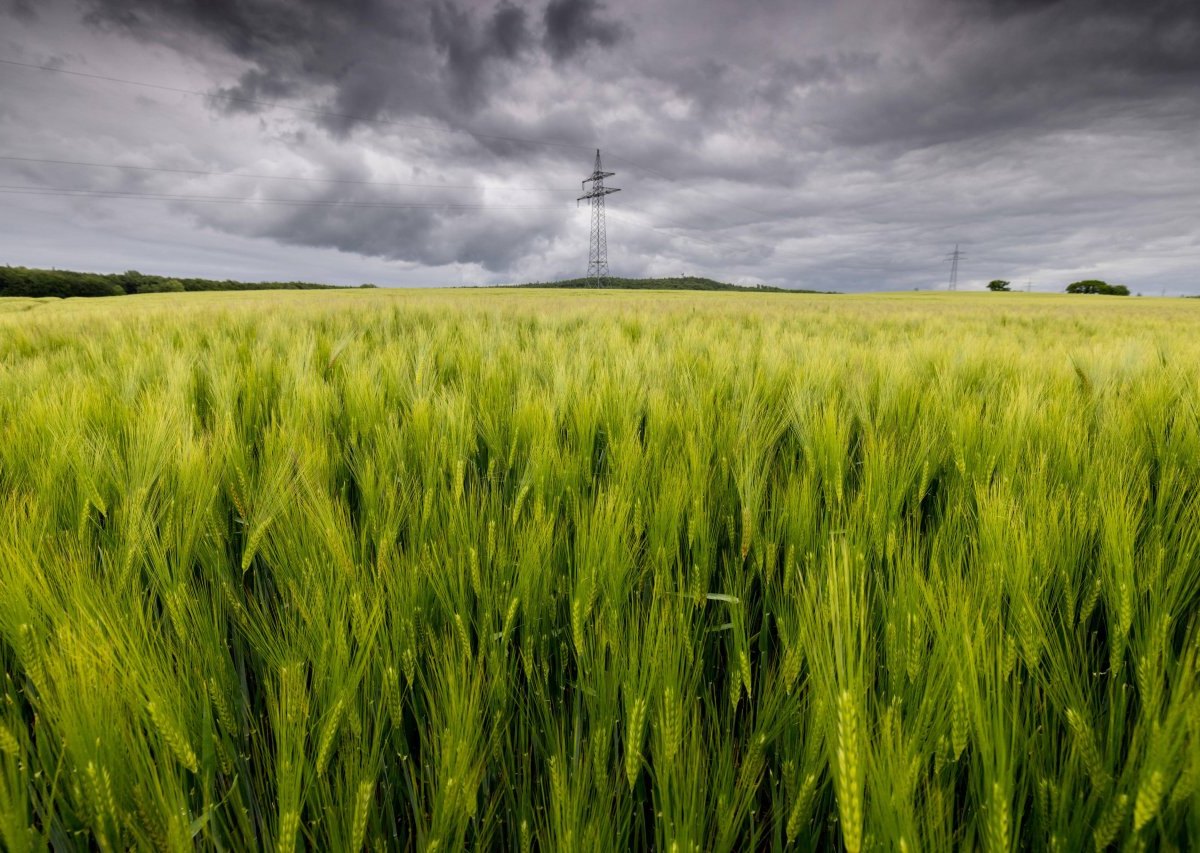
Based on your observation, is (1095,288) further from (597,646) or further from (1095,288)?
(597,646)

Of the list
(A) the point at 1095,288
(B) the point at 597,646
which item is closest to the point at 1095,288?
(A) the point at 1095,288

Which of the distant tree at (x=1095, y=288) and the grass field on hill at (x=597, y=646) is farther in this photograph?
the distant tree at (x=1095, y=288)

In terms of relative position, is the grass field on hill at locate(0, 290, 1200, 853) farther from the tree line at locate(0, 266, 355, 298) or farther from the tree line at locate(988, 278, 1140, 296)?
the tree line at locate(988, 278, 1140, 296)

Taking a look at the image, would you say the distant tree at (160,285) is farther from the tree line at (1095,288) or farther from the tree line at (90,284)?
the tree line at (1095,288)

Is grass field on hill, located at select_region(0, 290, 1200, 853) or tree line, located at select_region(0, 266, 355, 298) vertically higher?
tree line, located at select_region(0, 266, 355, 298)

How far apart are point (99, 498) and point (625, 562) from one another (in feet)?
3.02

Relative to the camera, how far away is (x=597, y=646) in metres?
0.70

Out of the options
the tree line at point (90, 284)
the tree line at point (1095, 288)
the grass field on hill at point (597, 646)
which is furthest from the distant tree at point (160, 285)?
the tree line at point (1095, 288)

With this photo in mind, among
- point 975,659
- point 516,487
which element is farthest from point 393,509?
point 975,659

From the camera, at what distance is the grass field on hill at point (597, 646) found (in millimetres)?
508

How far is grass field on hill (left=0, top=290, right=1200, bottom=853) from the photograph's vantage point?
20.0 inches

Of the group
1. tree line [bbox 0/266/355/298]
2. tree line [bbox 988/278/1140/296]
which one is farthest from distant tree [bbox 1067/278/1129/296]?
tree line [bbox 0/266/355/298]

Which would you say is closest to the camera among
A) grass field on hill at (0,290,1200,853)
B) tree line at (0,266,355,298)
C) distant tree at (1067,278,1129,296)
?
grass field on hill at (0,290,1200,853)

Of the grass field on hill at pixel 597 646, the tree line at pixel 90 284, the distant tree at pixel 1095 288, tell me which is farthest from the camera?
the distant tree at pixel 1095 288
